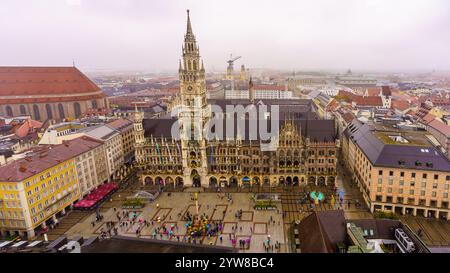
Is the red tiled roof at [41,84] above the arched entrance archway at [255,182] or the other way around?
above

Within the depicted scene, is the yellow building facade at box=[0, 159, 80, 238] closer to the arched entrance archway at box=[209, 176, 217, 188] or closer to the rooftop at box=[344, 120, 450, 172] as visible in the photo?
the arched entrance archway at box=[209, 176, 217, 188]

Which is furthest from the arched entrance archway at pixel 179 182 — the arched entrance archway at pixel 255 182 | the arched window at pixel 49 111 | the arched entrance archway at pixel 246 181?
the arched window at pixel 49 111

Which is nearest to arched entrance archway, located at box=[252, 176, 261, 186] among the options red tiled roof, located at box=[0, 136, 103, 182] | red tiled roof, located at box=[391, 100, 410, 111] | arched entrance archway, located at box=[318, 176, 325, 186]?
arched entrance archway, located at box=[318, 176, 325, 186]

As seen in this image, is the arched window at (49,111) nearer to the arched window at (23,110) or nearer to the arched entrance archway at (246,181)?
the arched window at (23,110)

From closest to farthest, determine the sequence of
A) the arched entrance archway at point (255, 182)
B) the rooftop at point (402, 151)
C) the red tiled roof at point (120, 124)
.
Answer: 1. the rooftop at point (402, 151)
2. the arched entrance archway at point (255, 182)
3. the red tiled roof at point (120, 124)

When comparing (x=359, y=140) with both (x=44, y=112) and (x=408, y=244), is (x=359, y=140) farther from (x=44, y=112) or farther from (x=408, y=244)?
(x=44, y=112)

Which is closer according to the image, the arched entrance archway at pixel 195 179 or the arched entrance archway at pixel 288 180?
the arched entrance archway at pixel 288 180
